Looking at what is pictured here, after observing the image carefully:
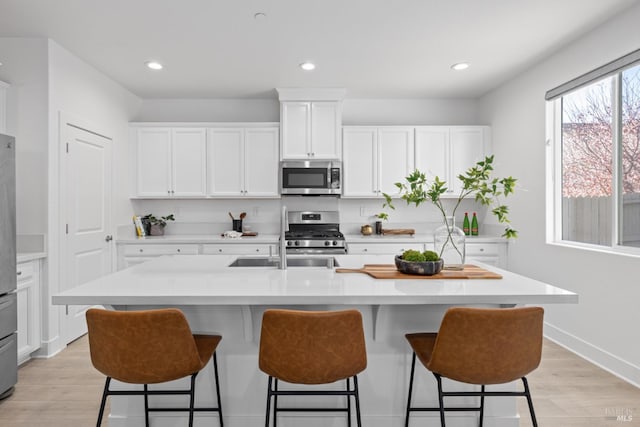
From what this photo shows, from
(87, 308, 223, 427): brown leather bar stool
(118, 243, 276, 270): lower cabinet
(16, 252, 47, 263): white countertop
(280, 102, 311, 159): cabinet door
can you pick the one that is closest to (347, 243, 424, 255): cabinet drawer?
(118, 243, 276, 270): lower cabinet

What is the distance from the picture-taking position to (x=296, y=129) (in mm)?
4516

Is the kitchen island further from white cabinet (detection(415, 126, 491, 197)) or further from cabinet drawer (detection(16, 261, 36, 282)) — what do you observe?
white cabinet (detection(415, 126, 491, 197))

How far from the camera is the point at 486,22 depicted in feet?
9.44

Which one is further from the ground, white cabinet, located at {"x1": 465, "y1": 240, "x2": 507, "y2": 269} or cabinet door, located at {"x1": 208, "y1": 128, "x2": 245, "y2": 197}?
cabinet door, located at {"x1": 208, "y1": 128, "x2": 245, "y2": 197}

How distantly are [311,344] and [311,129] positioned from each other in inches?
132

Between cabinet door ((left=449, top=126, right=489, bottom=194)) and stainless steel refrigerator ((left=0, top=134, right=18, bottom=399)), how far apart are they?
4191 mm

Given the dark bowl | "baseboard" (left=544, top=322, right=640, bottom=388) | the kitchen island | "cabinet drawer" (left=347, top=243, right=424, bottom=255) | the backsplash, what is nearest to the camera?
the kitchen island

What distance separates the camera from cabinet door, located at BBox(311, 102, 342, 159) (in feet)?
14.8

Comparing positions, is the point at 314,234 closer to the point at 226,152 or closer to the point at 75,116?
the point at 226,152

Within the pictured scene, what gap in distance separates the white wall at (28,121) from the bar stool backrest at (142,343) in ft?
6.87

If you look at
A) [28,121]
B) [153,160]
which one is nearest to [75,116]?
[28,121]

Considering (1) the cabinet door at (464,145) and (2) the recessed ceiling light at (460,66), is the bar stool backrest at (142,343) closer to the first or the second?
(2) the recessed ceiling light at (460,66)

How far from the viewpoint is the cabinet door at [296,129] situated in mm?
4488

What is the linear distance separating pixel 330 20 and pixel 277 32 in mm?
449
